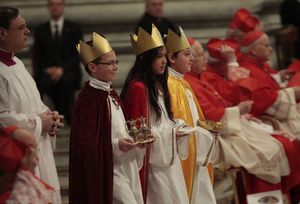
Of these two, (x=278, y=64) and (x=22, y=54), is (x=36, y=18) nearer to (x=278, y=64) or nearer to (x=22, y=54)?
(x=22, y=54)

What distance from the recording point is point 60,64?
376 inches

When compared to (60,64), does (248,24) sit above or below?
above

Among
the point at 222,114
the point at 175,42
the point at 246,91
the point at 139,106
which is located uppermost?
the point at 175,42

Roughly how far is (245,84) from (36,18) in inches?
145

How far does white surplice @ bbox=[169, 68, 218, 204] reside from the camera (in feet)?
22.6

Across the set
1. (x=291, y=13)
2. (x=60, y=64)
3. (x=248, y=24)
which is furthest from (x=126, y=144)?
(x=291, y=13)

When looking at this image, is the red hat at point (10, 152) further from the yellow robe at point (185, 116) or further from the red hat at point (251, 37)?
the red hat at point (251, 37)

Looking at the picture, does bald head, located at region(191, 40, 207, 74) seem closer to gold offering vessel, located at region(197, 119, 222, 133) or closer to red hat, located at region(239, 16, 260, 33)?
gold offering vessel, located at region(197, 119, 222, 133)

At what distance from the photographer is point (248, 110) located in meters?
8.21

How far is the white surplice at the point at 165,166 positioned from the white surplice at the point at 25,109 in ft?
2.54

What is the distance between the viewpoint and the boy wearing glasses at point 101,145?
603 centimetres

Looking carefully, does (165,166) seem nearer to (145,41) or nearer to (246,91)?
(145,41)

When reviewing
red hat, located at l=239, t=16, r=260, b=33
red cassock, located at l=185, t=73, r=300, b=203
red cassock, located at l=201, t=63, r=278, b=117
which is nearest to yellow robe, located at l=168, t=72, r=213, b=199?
red cassock, located at l=185, t=73, r=300, b=203

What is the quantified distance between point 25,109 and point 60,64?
367 centimetres
